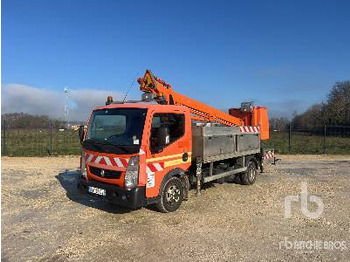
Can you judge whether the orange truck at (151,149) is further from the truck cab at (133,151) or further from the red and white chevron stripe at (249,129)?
the red and white chevron stripe at (249,129)

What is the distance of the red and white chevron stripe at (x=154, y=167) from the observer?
7176 mm

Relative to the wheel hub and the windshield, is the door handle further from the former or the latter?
the windshield

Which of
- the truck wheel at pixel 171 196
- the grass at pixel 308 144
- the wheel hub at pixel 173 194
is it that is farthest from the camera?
the grass at pixel 308 144

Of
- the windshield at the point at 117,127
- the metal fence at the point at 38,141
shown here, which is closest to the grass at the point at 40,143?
the metal fence at the point at 38,141

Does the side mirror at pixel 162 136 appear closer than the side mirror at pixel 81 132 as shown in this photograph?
Yes

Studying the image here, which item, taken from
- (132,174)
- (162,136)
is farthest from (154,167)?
(162,136)

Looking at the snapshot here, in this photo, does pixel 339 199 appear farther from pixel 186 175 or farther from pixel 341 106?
pixel 341 106

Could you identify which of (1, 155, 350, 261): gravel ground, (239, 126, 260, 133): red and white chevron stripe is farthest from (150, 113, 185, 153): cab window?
(239, 126, 260, 133): red and white chevron stripe

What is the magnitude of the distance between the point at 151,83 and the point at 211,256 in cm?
472

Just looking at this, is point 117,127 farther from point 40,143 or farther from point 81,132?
point 40,143

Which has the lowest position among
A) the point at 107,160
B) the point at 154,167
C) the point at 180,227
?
the point at 180,227

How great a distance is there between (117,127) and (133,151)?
810 millimetres

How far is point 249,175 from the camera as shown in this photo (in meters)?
11.1

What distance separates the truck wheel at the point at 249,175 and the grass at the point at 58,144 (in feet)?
26.6
